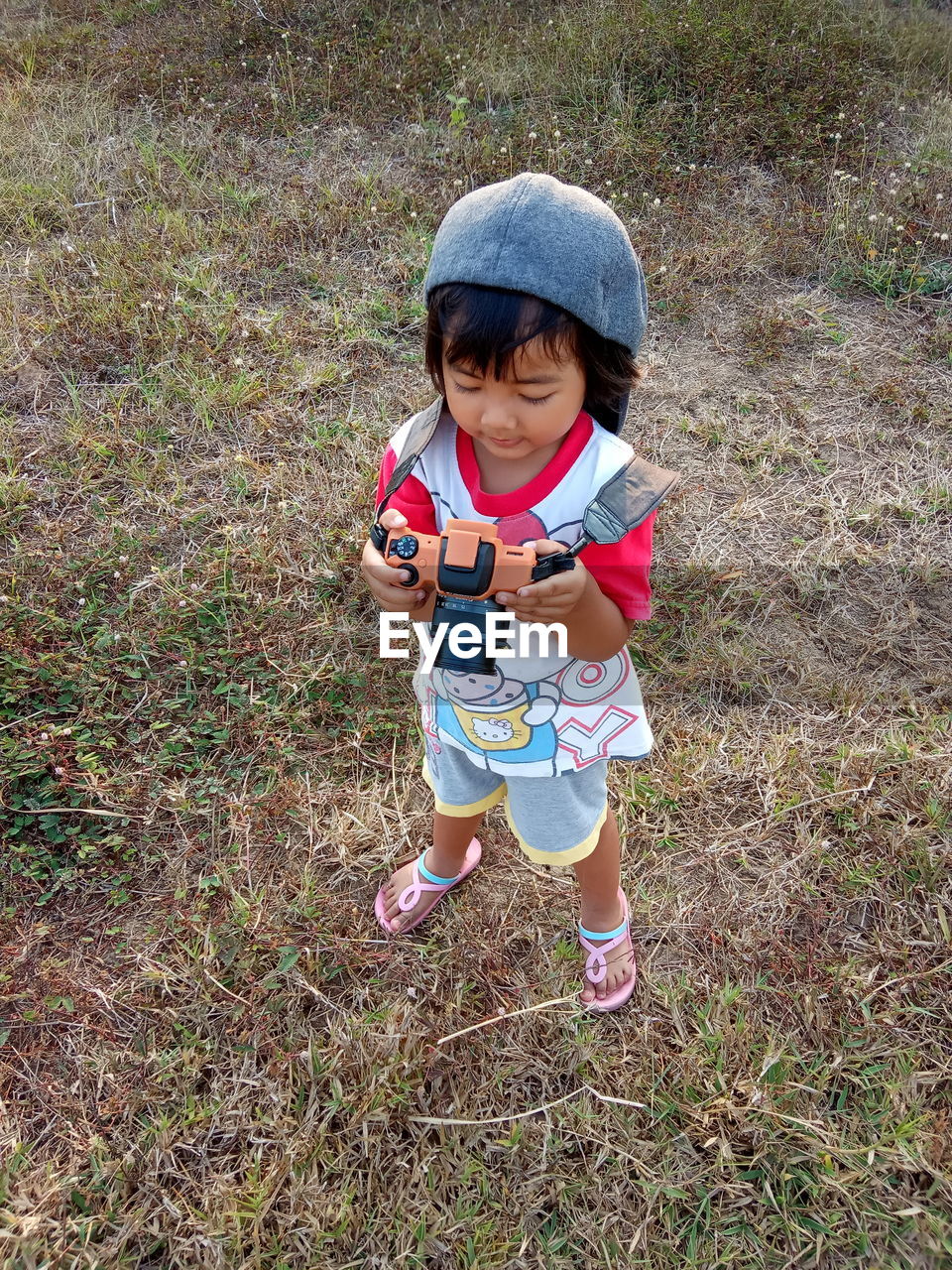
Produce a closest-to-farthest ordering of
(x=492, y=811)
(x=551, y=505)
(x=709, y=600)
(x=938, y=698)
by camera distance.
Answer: (x=551, y=505) < (x=492, y=811) < (x=938, y=698) < (x=709, y=600)

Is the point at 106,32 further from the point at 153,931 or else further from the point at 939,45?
the point at 153,931

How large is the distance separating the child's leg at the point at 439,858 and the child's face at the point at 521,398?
104 cm

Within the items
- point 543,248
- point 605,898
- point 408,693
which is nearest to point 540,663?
point 543,248

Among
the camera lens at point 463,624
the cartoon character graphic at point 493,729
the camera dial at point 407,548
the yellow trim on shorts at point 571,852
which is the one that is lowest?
the yellow trim on shorts at point 571,852

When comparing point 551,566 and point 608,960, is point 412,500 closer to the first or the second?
point 551,566

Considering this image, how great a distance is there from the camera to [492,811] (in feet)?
8.83

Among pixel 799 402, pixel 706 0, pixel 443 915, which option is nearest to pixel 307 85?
pixel 706 0

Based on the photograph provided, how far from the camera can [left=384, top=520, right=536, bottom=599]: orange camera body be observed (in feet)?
4.39

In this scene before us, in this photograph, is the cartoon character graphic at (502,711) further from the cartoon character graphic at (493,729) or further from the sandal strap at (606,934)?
the sandal strap at (606,934)

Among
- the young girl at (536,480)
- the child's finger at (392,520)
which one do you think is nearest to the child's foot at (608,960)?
the young girl at (536,480)

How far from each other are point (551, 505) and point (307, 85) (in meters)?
5.04

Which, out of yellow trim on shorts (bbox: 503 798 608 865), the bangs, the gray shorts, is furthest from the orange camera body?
yellow trim on shorts (bbox: 503 798 608 865)

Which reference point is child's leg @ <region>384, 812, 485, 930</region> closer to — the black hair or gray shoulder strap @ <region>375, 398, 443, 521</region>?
gray shoulder strap @ <region>375, 398, 443, 521</region>

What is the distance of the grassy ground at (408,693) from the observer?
1.96m
